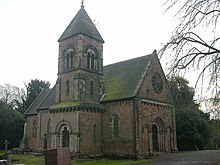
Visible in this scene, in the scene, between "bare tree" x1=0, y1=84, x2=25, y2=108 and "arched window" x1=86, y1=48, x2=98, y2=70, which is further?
"bare tree" x1=0, y1=84, x2=25, y2=108

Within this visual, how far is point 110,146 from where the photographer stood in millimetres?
31688

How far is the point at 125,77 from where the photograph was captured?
34.9m

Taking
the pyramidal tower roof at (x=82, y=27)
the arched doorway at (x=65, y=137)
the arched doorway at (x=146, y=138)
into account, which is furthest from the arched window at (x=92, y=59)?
the arched doorway at (x=146, y=138)

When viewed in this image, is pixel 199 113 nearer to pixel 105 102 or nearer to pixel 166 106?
pixel 166 106

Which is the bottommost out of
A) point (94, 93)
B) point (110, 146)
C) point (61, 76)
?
point (110, 146)

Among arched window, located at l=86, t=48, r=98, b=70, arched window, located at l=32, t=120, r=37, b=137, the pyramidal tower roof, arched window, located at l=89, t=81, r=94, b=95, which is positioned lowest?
arched window, located at l=32, t=120, r=37, b=137

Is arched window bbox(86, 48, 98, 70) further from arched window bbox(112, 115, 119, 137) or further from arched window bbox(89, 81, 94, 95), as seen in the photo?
arched window bbox(112, 115, 119, 137)

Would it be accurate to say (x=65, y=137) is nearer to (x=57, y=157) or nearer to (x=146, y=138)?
(x=146, y=138)

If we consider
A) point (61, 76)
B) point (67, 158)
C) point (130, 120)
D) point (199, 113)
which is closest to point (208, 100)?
point (67, 158)

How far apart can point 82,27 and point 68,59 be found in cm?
429

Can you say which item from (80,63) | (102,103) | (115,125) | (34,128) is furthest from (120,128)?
(34,128)

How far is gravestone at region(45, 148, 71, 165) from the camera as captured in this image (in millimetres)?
15000

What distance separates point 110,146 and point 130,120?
422cm

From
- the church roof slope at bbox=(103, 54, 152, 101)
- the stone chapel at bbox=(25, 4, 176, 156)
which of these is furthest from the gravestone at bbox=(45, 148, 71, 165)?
the church roof slope at bbox=(103, 54, 152, 101)
